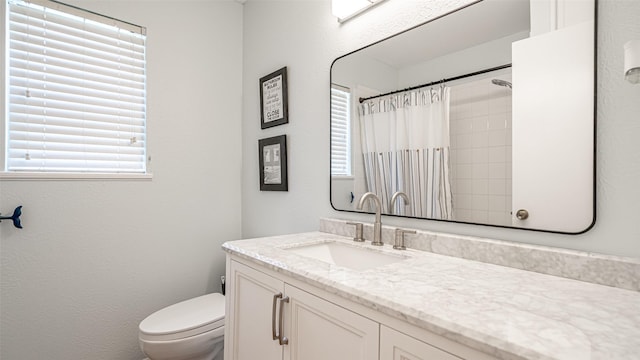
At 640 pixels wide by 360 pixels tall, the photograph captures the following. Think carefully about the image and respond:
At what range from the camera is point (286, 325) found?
0.99 meters

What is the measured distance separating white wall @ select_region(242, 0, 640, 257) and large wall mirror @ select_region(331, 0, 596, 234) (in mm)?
34

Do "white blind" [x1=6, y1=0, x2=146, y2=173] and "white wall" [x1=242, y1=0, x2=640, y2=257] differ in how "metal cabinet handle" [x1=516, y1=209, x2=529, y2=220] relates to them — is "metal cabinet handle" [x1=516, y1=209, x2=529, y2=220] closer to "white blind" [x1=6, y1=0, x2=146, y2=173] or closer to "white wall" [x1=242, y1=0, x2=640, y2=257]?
"white wall" [x1=242, y1=0, x2=640, y2=257]

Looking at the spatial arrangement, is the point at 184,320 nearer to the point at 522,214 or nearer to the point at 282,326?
the point at 282,326

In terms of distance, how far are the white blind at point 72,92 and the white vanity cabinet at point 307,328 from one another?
46.5 inches

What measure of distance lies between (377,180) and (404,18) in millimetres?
720

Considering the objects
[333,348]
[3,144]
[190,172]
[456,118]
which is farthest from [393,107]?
[3,144]

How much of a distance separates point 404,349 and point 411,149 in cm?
85

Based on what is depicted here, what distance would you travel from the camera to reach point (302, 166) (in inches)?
71.7

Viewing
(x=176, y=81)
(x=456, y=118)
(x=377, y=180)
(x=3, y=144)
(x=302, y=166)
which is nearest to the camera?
(x=456, y=118)

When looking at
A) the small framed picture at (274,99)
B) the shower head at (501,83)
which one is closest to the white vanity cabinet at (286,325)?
the shower head at (501,83)

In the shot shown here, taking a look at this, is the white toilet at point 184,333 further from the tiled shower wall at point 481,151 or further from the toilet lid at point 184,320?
the tiled shower wall at point 481,151

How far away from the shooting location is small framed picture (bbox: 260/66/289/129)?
1911 millimetres

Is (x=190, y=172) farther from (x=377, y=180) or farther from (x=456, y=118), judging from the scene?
(x=456, y=118)

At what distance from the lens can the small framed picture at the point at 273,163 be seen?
6.30ft
